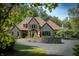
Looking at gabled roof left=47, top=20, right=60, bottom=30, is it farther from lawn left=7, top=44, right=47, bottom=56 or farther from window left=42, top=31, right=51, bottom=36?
lawn left=7, top=44, right=47, bottom=56

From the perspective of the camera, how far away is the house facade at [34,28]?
9.37ft

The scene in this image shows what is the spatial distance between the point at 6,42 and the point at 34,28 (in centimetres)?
33

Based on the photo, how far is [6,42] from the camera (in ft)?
9.41

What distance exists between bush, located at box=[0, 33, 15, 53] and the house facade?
0.06 meters

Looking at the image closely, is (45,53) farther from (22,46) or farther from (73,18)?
(73,18)

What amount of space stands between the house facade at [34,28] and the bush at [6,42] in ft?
0.20

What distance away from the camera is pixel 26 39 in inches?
113

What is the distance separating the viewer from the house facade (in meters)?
2.86

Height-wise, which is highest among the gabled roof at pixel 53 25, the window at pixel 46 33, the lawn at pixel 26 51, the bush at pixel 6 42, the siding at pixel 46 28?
the gabled roof at pixel 53 25

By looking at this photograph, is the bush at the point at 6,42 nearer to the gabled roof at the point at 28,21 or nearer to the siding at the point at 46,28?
the gabled roof at the point at 28,21

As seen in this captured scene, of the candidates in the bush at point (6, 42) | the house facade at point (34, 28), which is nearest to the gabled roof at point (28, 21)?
the house facade at point (34, 28)

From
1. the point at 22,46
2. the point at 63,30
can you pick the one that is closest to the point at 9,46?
the point at 22,46

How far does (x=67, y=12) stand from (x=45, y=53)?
0.48m

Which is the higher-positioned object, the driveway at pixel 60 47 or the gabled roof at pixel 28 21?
the gabled roof at pixel 28 21
